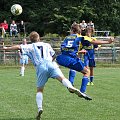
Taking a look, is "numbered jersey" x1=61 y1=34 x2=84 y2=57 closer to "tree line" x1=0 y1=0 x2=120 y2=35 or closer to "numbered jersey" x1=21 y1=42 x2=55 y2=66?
"numbered jersey" x1=21 y1=42 x2=55 y2=66

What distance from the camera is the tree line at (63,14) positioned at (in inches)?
1816

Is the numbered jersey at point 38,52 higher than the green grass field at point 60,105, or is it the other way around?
the numbered jersey at point 38,52

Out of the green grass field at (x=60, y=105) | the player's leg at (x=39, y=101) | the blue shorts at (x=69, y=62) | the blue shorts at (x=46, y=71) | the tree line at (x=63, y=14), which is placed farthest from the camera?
the tree line at (x=63, y=14)

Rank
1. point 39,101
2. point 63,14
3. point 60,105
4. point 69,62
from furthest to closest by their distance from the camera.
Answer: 1. point 63,14
2. point 69,62
3. point 60,105
4. point 39,101

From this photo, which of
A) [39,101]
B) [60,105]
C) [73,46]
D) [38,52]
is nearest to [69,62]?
[73,46]

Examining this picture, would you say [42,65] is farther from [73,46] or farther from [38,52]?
[73,46]

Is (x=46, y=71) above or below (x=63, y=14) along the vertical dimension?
below

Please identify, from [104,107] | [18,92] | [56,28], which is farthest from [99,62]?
[104,107]

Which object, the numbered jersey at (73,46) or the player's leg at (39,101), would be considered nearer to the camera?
the player's leg at (39,101)

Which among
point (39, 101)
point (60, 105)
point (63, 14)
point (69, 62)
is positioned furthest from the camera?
point (63, 14)

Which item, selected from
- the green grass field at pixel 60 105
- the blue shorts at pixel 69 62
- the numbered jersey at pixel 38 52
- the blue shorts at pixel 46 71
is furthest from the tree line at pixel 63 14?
the blue shorts at pixel 46 71

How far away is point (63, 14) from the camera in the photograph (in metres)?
46.3

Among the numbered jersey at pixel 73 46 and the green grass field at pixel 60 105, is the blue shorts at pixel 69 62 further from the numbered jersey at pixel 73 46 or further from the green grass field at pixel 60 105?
the green grass field at pixel 60 105

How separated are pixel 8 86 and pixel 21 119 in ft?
23.9
